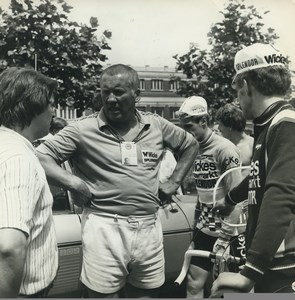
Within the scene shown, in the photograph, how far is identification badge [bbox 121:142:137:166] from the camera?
215 cm

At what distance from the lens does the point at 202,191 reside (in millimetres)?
2840

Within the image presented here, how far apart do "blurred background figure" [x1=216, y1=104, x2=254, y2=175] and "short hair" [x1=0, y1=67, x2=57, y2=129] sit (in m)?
2.11

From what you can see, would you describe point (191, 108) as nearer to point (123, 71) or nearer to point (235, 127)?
point (235, 127)

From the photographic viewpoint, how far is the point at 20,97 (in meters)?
1.42

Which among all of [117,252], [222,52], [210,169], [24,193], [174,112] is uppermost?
[222,52]

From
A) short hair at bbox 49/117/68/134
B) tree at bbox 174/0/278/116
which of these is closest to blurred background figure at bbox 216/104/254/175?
tree at bbox 174/0/278/116

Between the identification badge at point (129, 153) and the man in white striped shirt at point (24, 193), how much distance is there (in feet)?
2.21

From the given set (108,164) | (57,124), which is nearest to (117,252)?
(108,164)

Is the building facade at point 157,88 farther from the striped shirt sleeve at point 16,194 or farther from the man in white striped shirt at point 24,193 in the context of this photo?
the striped shirt sleeve at point 16,194

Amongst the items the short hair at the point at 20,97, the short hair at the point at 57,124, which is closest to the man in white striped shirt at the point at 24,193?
the short hair at the point at 20,97

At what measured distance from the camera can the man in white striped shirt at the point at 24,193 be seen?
3.95ft

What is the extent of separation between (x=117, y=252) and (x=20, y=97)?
0.95 metres

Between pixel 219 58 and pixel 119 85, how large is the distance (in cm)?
79

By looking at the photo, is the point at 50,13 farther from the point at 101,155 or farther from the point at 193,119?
the point at 193,119
